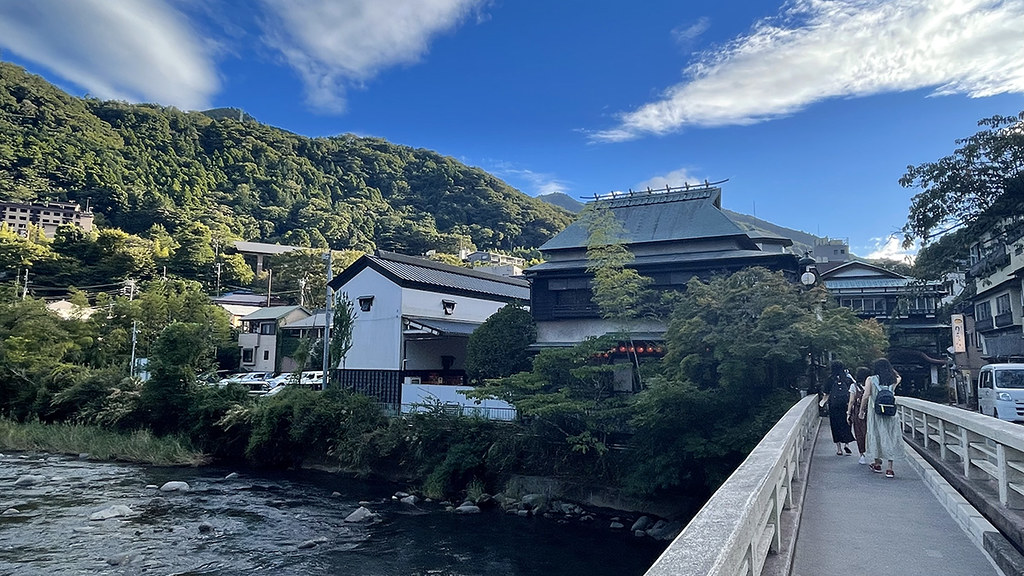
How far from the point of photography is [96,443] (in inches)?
953

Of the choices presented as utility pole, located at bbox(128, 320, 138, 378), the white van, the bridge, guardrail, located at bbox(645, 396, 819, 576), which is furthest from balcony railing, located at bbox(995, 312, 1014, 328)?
utility pole, located at bbox(128, 320, 138, 378)

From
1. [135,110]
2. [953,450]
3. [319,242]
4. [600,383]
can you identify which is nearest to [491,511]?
[600,383]

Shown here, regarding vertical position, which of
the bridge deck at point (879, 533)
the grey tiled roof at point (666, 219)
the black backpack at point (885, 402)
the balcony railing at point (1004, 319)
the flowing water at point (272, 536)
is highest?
the grey tiled roof at point (666, 219)

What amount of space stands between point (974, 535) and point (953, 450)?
2.97 meters

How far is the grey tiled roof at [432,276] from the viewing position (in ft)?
85.2

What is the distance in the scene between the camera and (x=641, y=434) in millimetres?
15625

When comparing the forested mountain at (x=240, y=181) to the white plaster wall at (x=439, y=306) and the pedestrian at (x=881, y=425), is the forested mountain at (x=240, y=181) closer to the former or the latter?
the white plaster wall at (x=439, y=306)

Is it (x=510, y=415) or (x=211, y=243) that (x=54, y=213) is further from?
(x=510, y=415)

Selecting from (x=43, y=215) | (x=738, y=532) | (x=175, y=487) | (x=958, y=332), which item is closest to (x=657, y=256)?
(x=958, y=332)

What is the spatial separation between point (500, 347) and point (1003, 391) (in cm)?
1392

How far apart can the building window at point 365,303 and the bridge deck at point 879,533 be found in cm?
2146

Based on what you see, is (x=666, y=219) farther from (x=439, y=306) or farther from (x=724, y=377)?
(x=724, y=377)

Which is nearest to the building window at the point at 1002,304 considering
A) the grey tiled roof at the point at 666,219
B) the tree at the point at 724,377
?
the grey tiled roof at the point at 666,219

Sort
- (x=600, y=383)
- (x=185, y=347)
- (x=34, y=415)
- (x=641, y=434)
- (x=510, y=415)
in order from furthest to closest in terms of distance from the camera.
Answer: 1. (x=34, y=415)
2. (x=185, y=347)
3. (x=510, y=415)
4. (x=600, y=383)
5. (x=641, y=434)
